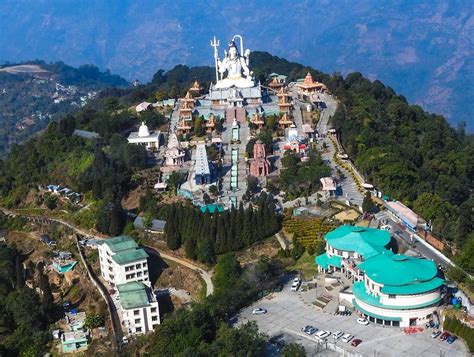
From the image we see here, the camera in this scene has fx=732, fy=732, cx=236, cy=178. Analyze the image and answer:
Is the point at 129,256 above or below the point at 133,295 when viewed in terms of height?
above

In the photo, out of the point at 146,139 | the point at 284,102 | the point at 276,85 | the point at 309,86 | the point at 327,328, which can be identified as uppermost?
the point at 276,85

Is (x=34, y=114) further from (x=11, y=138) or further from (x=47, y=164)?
(x=47, y=164)

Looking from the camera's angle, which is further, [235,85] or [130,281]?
[235,85]

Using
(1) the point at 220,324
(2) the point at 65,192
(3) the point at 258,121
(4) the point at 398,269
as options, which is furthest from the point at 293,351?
(3) the point at 258,121

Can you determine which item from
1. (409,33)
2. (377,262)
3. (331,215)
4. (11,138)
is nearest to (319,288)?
(377,262)

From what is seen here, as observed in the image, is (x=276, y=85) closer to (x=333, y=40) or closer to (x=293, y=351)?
(x=293, y=351)

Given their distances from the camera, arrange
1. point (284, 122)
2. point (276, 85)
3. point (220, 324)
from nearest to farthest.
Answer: point (220, 324) < point (284, 122) < point (276, 85)

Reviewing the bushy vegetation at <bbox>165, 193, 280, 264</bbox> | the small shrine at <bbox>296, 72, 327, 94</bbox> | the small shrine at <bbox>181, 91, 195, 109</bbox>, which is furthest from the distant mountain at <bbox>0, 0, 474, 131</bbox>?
the bushy vegetation at <bbox>165, 193, 280, 264</bbox>

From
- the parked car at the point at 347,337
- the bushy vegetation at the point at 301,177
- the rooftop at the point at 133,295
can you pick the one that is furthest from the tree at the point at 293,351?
the bushy vegetation at the point at 301,177
